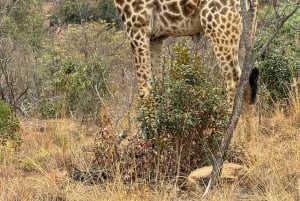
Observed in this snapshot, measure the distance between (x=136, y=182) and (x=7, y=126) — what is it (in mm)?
2421

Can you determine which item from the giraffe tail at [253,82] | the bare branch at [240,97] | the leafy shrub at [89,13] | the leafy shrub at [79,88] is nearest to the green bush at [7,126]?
the leafy shrub at [79,88]

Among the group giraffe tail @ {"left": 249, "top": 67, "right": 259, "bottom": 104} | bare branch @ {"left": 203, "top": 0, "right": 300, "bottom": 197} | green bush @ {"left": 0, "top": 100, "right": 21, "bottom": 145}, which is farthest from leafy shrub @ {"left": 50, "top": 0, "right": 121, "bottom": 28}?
bare branch @ {"left": 203, "top": 0, "right": 300, "bottom": 197}

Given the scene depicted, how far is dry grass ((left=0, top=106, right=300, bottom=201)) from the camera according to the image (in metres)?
5.12

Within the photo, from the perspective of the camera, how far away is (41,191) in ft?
17.9

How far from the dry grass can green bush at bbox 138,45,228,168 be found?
45 centimetres

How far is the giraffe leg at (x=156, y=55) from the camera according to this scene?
7.45 meters

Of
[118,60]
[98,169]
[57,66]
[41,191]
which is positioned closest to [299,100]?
[98,169]

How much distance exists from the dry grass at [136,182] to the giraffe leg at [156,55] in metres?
1.14

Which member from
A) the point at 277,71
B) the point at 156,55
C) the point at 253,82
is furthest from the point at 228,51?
the point at 277,71

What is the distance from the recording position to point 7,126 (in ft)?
23.3

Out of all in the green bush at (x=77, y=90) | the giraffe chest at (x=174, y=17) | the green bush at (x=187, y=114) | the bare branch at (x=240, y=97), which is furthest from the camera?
the green bush at (x=77, y=90)

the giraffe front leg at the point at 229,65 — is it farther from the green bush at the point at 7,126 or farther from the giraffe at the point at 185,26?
the green bush at the point at 7,126

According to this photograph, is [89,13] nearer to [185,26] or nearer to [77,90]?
[77,90]

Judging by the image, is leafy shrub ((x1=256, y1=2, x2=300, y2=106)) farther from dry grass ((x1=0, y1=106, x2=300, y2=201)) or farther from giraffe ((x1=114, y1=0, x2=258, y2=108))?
giraffe ((x1=114, y1=0, x2=258, y2=108))
